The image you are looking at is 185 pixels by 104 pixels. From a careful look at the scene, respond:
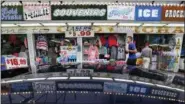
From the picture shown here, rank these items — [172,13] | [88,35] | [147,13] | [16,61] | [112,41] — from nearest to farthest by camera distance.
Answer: [147,13]
[172,13]
[16,61]
[88,35]
[112,41]

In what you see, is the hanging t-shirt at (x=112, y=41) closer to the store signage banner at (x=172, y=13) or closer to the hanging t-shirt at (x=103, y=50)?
the hanging t-shirt at (x=103, y=50)

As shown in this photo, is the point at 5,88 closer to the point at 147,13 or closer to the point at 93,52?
the point at 147,13

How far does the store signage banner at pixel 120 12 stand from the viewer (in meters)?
8.09

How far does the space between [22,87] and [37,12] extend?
5425 millimetres

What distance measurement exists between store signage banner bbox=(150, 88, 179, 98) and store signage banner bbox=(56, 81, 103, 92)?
58cm

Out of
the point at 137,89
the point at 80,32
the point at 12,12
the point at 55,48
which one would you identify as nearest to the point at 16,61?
the point at 55,48

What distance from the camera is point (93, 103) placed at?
2664 millimetres

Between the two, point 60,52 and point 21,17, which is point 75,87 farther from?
point 60,52

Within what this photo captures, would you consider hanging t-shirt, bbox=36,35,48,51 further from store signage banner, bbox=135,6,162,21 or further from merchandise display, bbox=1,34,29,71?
store signage banner, bbox=135,6,162,21

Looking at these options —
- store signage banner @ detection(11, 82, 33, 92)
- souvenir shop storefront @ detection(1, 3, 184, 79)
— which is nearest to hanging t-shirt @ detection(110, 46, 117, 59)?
souvenir shop storefront @ detection(1, 3, 184, 79)

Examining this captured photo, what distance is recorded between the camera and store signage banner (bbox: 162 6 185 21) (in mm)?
8305

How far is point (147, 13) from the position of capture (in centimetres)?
821

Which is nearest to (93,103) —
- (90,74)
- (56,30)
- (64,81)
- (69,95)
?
(69,95)

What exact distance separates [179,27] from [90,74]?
283 inches
